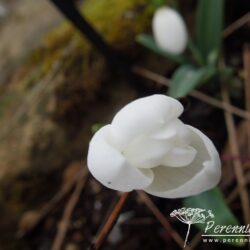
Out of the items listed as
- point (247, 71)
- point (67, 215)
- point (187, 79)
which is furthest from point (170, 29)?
point (67, 215)

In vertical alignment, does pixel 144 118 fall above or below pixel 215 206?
above

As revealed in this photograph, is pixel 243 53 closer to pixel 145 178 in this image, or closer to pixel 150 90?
pixel 150 90

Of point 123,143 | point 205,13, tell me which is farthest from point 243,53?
point 123,143

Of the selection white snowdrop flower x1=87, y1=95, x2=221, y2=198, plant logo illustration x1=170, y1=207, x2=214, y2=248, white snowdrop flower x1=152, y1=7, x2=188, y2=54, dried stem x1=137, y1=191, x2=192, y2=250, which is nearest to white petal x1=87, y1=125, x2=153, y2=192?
white snowdrop flower x1=87, y1=95, x2=221, y2=198

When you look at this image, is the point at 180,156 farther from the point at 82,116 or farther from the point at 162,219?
the point at 82,116

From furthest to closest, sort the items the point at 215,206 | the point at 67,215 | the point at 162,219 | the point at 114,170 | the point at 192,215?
1. the point at 67,215
2. the point at 162,219
3. the point at 215,206
4. the point at 192,215
5. the point at 114,170

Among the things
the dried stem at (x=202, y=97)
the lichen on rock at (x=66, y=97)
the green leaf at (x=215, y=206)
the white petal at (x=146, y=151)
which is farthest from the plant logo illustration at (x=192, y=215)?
the lichen on rock at (x=66, y=97)
